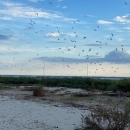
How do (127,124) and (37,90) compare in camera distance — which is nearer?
(127,124)

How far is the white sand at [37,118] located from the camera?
10.0m

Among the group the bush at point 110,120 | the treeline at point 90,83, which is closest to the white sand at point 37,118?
the bush at point 110,120

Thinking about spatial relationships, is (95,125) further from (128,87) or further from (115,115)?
(128,87)

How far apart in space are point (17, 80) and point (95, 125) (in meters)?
42.3

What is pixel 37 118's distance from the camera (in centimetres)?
1155

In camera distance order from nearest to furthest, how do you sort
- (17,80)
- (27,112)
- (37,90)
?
1. (27,112)
2. (37,90)
3. (17,80)

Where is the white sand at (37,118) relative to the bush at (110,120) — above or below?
below

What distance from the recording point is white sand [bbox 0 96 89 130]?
33.0ft

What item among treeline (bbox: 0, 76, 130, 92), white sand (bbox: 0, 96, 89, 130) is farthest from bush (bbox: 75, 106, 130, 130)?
treeline (bbox: 0, 76, 130, 92)

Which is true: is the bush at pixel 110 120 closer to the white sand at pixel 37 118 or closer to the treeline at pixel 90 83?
the white sand at pixel 37 118

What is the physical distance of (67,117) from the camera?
11812mm

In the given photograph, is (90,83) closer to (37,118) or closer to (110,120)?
(37,118)

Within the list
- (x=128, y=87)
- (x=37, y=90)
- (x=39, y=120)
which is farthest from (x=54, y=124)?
(x=128, y=87)

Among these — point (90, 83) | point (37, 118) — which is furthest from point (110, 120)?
point (90, 83)
